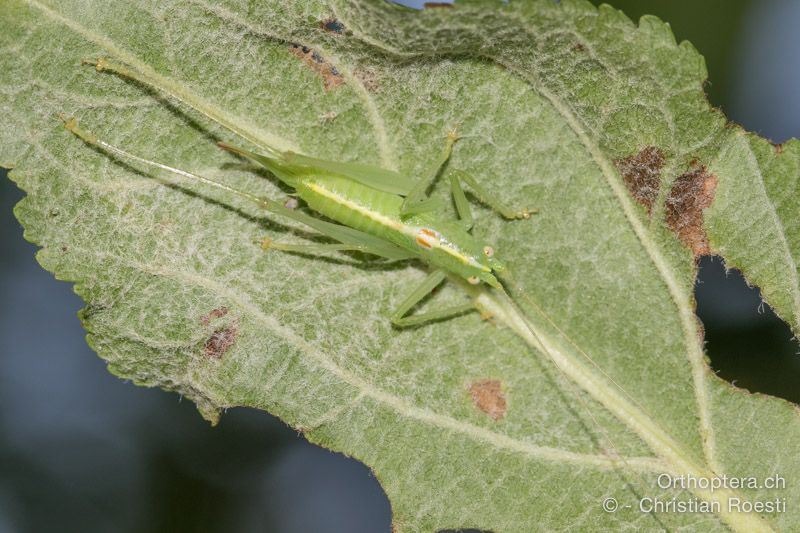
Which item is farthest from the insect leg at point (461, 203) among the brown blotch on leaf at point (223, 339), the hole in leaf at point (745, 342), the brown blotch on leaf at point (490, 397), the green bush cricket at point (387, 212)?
the hole in leaf at point (745, 342)

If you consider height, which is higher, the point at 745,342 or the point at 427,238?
the point at 745,342

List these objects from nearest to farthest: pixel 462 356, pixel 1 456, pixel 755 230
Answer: pixel 755 230 → pixel 462 356 → pixel 1 456

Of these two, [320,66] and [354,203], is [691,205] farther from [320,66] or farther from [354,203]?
[320,66]

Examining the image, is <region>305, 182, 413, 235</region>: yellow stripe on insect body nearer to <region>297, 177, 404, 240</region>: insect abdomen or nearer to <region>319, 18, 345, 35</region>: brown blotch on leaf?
<region>297, 177, 404, 240</region>: insect abdomen

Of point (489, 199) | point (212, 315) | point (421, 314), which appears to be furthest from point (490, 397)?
point (212, 315)

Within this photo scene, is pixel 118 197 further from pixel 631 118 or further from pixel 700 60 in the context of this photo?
pixel 700 60

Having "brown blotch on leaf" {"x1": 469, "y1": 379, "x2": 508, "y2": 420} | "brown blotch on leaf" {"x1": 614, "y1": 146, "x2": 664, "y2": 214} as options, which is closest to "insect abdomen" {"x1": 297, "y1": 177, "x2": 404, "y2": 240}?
"brown blotch on leaf" {"x1": 469, "y1": 379, "x2": 508, "y2": 420}

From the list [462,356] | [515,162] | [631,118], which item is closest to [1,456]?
[462,356]
